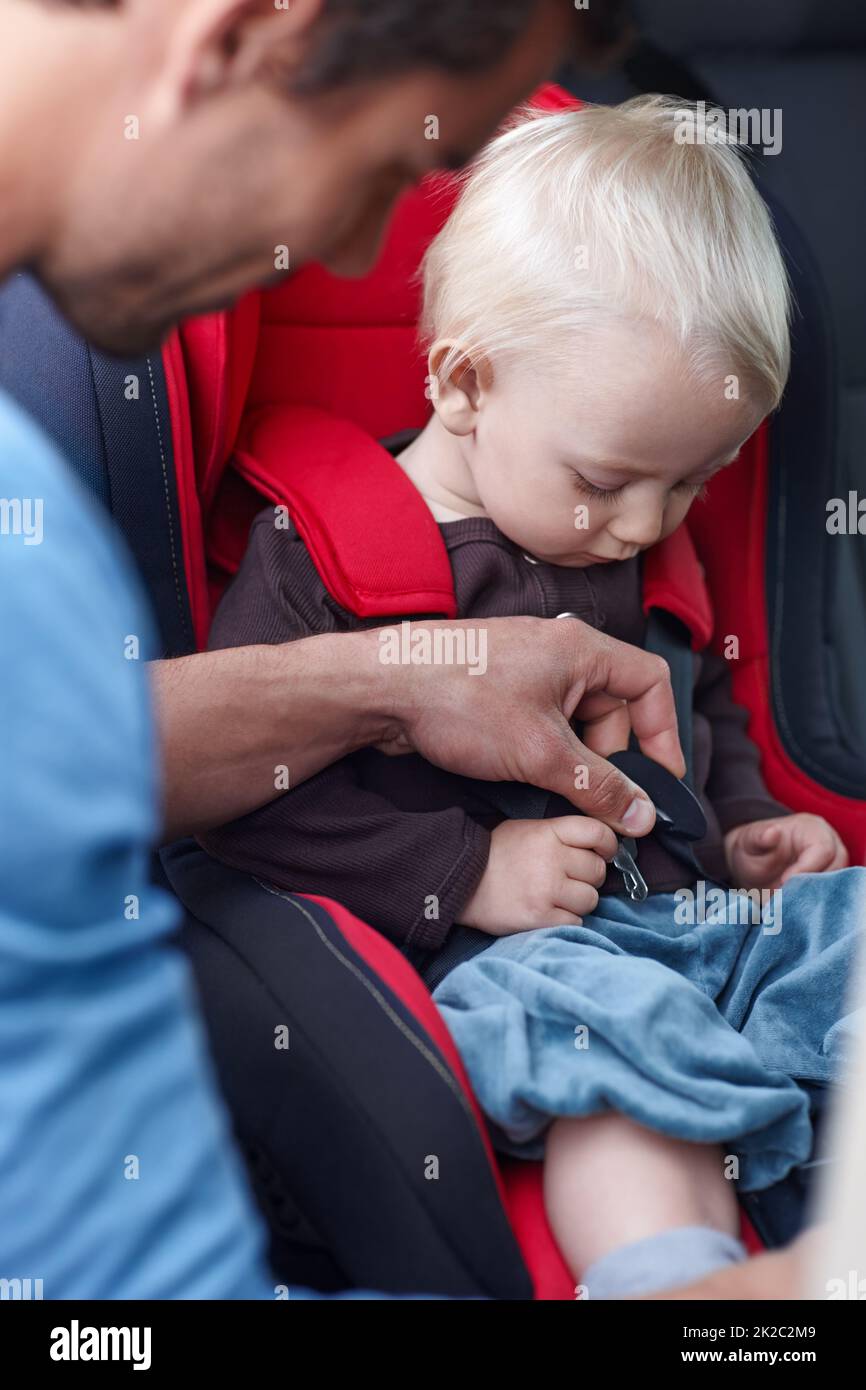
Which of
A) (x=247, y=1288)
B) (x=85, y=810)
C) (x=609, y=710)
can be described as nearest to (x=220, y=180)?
(x=85, y=810)

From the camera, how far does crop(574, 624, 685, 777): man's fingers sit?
0.96 metres

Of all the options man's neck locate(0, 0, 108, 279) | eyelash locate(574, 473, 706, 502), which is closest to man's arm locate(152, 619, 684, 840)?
eyelash locate(574, 473, 706, 502)

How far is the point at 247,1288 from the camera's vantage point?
0.53 m

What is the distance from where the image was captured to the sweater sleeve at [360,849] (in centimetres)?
90

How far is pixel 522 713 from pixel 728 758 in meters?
0.32

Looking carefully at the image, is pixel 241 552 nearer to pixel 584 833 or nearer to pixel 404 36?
pixel 584 833

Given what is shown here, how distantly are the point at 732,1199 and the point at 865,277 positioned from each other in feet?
3.88

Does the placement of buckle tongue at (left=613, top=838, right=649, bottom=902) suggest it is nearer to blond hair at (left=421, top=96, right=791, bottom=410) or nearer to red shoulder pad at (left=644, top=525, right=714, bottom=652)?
red shoulder pad at (left=644, top=525, right=714, bottom=652)

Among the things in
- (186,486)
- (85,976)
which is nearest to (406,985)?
(85,976)

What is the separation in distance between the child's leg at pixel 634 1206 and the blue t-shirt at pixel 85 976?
232 mm

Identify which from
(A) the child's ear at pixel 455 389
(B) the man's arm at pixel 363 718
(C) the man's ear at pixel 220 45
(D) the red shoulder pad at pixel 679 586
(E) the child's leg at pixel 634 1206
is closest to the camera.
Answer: (C) the man's ear at pixel 220 45

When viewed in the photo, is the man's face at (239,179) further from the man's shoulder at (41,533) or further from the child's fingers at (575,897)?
the child's fingers at (575,897)

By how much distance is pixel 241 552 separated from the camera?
3.57 feet

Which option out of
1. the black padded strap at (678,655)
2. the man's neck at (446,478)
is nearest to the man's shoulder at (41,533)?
the man's neck at (446,478)
